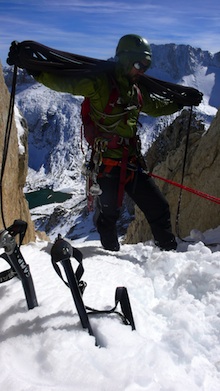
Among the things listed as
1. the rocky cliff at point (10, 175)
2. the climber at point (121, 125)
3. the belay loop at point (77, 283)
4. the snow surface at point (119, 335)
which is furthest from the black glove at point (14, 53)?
the belay loop at point (77, 283)

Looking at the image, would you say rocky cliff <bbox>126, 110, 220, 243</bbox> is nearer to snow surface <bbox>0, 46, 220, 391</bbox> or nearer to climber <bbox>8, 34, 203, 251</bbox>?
climber <bbox>8, 34, 203, 251</bbox>

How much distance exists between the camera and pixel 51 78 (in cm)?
494

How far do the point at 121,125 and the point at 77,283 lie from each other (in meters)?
3.35

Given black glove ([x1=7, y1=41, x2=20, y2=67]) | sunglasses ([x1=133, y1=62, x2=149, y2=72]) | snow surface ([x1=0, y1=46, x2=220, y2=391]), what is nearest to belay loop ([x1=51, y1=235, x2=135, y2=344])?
snow surface ([x1=0, y1=46, x2=220, y2=391])

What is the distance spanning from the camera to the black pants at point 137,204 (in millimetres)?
5988

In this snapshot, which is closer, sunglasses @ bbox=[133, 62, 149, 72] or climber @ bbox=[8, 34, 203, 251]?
climber @ bbox=[8, 34, 203, 251]

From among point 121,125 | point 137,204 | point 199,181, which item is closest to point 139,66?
point 121,125

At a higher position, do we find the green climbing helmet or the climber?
the green climbing helmet

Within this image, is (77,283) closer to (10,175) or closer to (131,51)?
(131,51)

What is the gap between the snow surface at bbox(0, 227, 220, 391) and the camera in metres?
2.42

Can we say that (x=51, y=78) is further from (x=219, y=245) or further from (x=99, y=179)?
(x=219, y=245)

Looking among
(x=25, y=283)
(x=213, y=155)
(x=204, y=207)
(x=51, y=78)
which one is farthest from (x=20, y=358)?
(x=213, y=155)

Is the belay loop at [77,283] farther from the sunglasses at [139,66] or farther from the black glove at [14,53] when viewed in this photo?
the sunglasses at [139,66]

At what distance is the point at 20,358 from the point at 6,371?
7.9 inches
